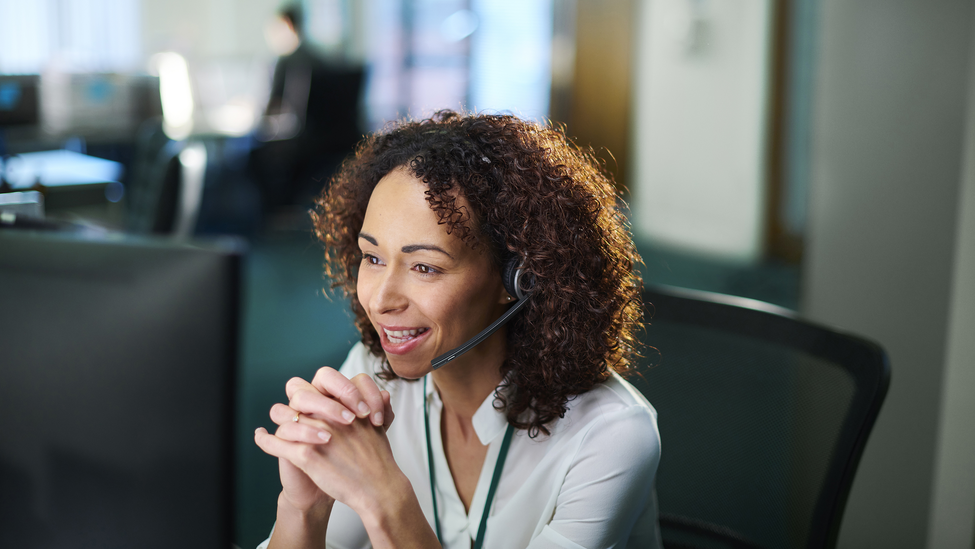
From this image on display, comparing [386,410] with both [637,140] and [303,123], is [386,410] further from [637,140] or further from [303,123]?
[303,123]

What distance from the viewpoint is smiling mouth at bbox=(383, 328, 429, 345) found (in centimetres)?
70

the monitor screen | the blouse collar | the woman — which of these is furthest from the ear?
the monitor screen

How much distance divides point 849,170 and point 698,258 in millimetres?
2434

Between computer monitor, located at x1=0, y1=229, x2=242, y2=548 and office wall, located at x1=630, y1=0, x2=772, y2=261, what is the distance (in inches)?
113

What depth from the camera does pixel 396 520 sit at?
639mm

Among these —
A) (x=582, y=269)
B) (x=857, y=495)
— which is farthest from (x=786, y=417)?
(x=582, y=269)

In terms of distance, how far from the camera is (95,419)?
56 cm

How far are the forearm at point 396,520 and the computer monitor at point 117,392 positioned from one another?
0.40 ft

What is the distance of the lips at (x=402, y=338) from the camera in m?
0.69

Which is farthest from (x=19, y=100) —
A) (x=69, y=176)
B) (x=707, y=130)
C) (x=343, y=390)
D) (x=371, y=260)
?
(x=343, y=390)

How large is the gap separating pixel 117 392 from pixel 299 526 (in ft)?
0.67

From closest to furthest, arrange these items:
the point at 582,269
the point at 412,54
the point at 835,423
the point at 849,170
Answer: the point at 582,269 → the point at 835,423 → the point at 849,170 → the point at 412,54

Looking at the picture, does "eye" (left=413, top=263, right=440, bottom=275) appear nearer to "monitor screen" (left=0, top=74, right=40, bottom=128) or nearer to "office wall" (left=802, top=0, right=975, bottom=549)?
"office wall" (left=802, top=0, right=975, bottom=549)

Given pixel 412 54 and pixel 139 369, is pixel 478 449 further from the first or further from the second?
pixel 412 54
